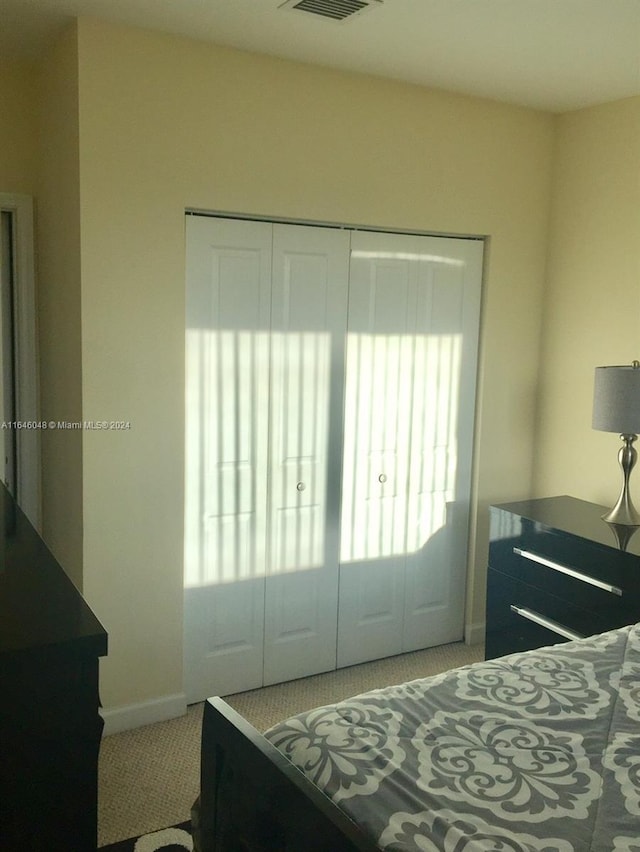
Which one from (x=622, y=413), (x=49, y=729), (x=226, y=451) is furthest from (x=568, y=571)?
(x=49, y=729)

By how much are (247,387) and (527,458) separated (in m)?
1.52

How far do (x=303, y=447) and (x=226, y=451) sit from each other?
0.34 meters

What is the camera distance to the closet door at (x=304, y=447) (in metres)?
3.26

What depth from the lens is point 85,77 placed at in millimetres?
2740

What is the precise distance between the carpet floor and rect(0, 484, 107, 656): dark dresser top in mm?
1014

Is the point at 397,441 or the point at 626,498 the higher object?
the point at 397,441

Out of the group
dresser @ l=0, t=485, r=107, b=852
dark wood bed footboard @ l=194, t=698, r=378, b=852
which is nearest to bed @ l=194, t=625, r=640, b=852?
dark wood bed footboard @ l=194, t=698, r=378, b=852

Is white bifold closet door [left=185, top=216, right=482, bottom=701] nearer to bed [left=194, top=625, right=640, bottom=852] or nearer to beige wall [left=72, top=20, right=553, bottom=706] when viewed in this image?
beige wall [left=72, top=20, right=553, bottom=706]

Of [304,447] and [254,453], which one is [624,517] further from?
[254,453]

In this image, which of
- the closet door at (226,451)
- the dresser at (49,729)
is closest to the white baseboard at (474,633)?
the closet door at (226,451)

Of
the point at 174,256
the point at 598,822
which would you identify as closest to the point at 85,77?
the point at 174,256

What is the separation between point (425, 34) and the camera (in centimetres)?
277

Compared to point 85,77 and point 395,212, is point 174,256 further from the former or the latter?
point 395,212

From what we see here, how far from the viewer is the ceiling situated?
8.41ft
